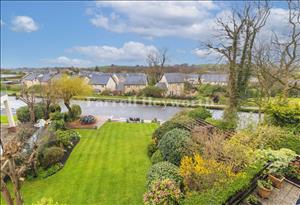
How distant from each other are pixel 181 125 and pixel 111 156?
5979 millimetres

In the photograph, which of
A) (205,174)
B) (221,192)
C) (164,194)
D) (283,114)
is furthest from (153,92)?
(221,192)

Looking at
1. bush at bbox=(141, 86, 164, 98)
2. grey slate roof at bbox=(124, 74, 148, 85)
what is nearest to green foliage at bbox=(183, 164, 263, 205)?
bush at bbox=(141, 86, 164, 98)

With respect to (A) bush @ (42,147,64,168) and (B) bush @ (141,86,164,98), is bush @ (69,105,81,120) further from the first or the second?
(B) bush @ (141,86,164,98)

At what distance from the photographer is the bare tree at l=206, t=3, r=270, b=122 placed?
64.5 ft

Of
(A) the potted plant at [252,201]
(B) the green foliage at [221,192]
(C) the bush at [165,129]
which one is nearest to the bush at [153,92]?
(C) the bush at [165,129]

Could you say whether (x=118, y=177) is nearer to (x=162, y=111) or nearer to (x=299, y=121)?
(x=299, y=121)

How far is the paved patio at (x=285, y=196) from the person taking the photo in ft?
32.6

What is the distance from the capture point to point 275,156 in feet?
37.6

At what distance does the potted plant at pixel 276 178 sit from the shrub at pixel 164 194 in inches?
177

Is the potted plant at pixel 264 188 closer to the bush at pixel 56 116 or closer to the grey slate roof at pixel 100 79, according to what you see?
the bush at pixel 56 116

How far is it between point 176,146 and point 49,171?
869 cm

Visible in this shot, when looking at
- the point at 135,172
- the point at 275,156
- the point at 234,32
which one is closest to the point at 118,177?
the point at 135,172

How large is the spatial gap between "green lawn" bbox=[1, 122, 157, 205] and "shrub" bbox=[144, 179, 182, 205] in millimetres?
2224

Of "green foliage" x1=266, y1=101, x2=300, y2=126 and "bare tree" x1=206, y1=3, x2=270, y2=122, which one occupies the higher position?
"bare tree" x1=206, y1=3, x2=270, y2=122
